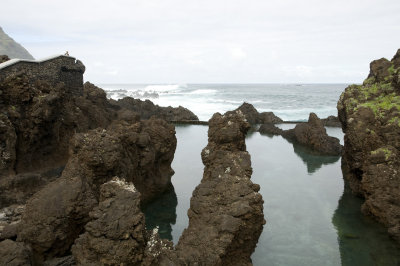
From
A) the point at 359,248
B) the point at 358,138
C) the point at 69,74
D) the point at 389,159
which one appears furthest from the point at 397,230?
the point at 69,74

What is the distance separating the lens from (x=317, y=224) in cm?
1309

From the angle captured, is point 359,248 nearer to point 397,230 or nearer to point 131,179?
point 397,230

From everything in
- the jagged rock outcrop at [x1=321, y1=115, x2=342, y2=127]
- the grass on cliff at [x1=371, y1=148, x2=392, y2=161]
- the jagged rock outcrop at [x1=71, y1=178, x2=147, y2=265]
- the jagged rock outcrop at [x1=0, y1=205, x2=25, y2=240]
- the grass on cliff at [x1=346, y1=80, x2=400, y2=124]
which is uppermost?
the grass on cliff at [x1=346, y1=80, x2=400, y2=124]

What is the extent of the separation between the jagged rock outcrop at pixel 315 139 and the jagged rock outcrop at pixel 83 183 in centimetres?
1530

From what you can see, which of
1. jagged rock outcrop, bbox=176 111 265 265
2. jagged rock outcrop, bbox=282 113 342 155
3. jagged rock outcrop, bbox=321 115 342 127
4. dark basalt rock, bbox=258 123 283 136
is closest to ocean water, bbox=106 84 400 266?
jagged rock outcrop, bbox=282 113 342 155

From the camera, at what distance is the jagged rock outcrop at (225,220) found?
740 cm

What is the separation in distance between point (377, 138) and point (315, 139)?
1395cm

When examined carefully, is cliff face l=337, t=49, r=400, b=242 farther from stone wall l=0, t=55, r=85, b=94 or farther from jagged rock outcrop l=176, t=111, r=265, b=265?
stone wall l=0, t=55, r=85, b=94

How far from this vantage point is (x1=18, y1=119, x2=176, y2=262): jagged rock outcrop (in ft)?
24.3

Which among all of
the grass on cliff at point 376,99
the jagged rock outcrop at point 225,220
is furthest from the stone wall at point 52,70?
the grass on cliff at point 376,99

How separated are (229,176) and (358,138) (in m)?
7.56

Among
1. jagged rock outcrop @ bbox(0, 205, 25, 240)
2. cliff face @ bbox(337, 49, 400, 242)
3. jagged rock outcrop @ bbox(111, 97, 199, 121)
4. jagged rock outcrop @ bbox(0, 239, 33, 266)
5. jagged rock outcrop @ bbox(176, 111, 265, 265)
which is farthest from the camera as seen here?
jagged rock outcrop @ bbox(111, 97, 199, 121)

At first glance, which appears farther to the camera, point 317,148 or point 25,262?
point 317,148

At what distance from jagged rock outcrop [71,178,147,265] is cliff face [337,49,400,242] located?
30.3 feet
